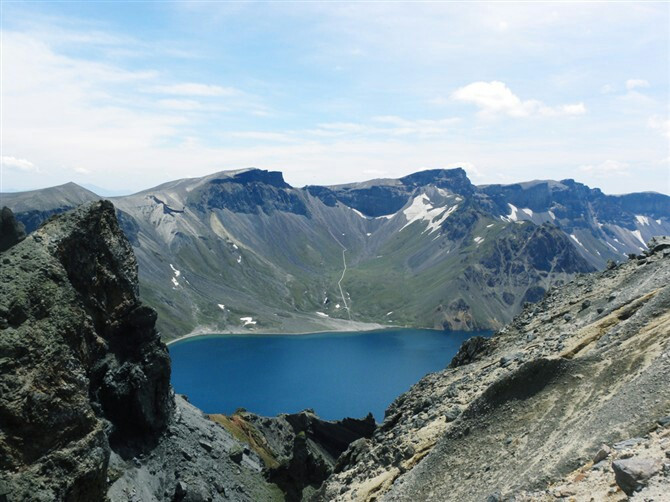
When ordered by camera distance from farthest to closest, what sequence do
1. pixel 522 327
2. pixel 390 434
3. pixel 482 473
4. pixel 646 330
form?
pixel 522 327 < pixel 390 434 < pixel 646 330 < pixel 482 473

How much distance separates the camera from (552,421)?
71.7ft

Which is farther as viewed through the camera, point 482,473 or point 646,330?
point 646,330

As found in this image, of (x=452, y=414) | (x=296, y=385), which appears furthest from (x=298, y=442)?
(x=296, y=385)

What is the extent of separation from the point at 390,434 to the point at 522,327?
45.9ft

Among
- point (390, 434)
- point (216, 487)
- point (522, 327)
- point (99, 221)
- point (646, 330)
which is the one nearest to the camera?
point (646, 330)

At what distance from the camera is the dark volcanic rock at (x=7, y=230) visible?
118ft

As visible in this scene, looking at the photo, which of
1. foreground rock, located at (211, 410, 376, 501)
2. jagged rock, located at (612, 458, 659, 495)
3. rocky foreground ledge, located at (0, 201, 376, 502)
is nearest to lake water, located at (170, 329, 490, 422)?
foreground rock, located at (211, 410, 376, 501)

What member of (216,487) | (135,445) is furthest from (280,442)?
(135,445)

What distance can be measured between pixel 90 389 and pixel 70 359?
1267 centimetres

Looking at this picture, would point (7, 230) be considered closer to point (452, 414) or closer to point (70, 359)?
point (70, 359)

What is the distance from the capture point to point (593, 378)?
2261 cm

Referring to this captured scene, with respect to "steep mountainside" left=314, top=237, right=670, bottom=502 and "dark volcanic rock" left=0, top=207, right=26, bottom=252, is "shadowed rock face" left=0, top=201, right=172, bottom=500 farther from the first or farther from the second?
"steep mountainside" left=314, top=237, right=670, bottom=502

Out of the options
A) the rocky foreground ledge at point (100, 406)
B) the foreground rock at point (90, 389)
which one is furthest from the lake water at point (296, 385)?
the foreground rock at point (90, 389)

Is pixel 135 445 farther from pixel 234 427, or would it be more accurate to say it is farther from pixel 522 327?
pixel 522 327
